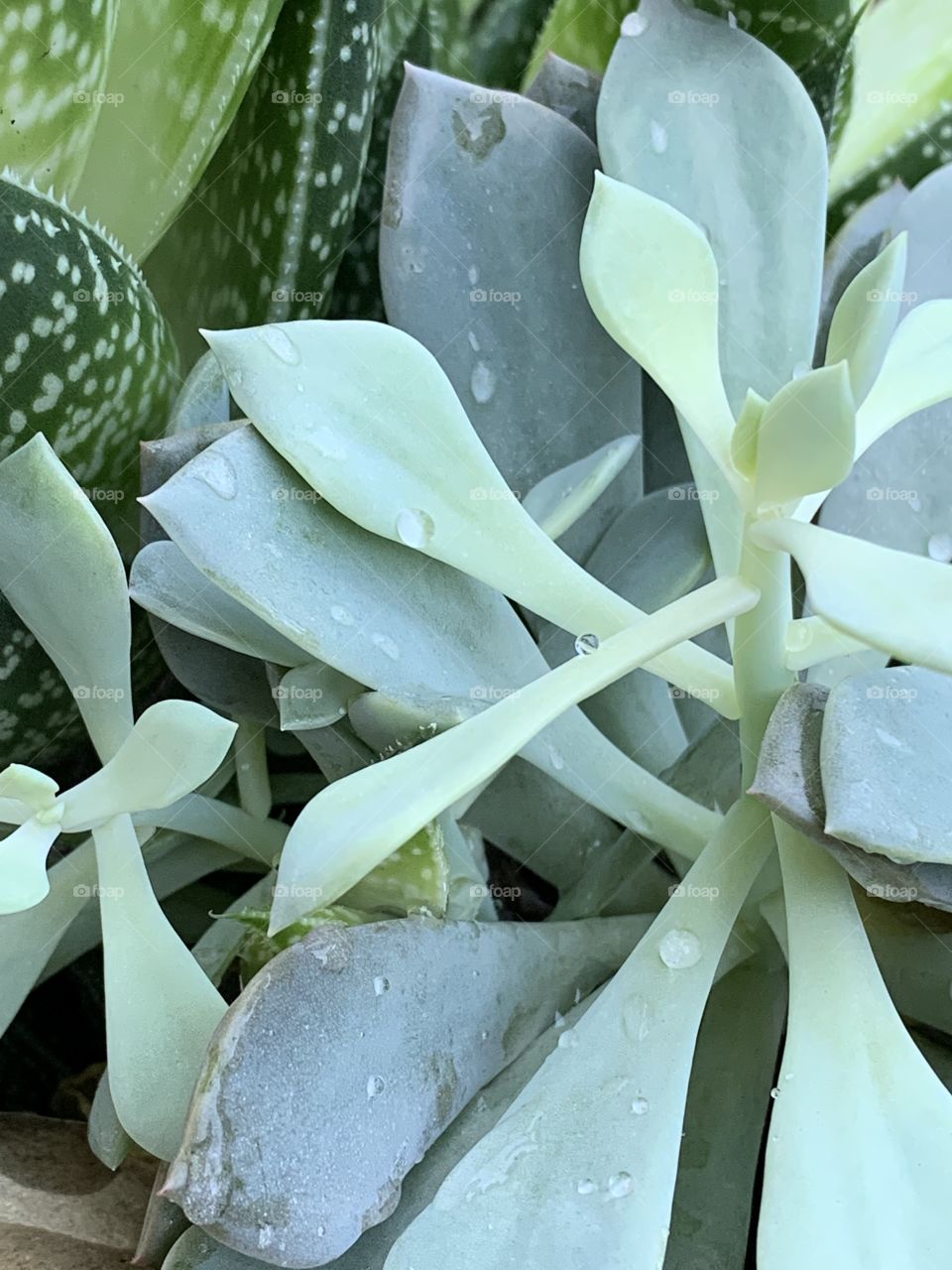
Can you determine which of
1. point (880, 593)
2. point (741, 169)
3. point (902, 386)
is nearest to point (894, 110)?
point (741, 169)

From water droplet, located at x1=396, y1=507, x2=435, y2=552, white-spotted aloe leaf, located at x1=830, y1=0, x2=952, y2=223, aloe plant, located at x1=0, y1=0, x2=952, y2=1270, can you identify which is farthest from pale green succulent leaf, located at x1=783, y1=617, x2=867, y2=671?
white-spotted aloe leaf, located at x1=830, y1=0, x2=952, y2=223

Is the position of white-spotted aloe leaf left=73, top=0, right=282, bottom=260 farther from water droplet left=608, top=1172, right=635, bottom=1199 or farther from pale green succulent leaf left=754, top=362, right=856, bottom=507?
water droplet left=608, top=1172, right=635, bottom=1199

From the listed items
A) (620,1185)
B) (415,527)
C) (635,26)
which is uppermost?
(635,26)

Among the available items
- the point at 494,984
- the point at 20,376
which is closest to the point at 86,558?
the point at 20,376

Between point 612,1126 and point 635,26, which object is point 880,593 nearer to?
point 612,1126

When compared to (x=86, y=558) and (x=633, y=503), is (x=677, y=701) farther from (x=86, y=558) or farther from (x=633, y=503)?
(x=86, y=558)

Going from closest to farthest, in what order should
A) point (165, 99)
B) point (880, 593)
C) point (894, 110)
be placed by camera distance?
point (880, 593)
point (165, 99)
point (894, 110)
